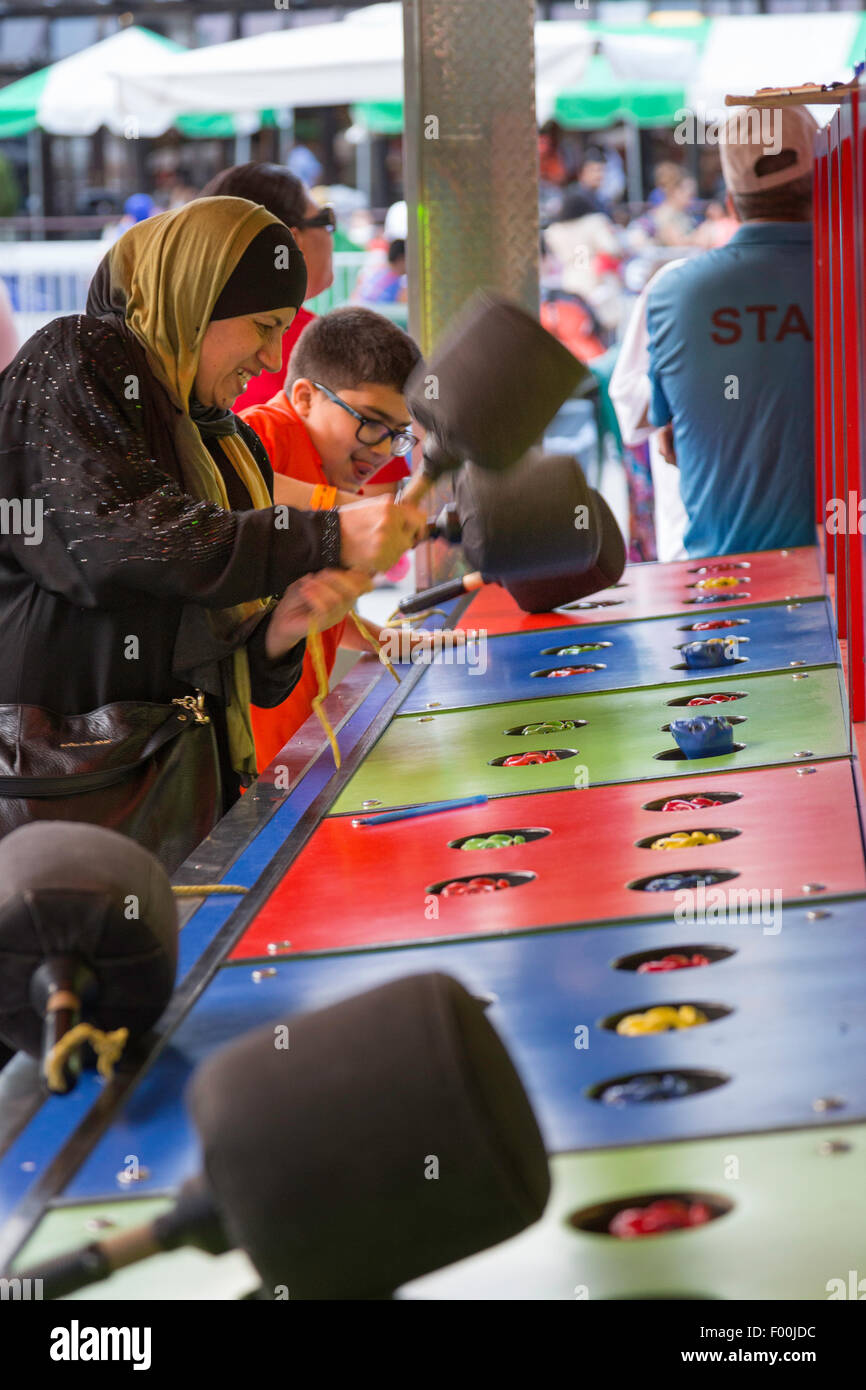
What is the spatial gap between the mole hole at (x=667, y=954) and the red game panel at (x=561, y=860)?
0.08 m

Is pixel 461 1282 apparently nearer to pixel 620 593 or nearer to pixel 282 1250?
pixel 282 1250

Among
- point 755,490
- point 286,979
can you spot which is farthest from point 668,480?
point 286,979

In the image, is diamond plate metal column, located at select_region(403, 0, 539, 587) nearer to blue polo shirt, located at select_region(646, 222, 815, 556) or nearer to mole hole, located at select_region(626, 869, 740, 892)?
blue polo shirt, located at select_region(646, 222, 815, 556)

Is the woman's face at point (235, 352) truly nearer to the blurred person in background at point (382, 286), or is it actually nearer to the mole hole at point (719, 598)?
the mole hole at point (719, 598)

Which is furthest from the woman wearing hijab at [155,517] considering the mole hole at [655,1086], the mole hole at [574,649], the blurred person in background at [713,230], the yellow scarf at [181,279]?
the blurred person in background at [713,230]

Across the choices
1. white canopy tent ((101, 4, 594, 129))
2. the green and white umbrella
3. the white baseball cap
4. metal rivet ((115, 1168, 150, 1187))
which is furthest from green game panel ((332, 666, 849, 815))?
the green and white umbrella

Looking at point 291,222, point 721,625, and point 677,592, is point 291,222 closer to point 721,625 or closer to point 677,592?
point 677,592

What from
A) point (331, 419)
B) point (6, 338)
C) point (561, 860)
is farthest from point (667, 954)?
point (6, 338)

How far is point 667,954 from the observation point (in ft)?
4.84

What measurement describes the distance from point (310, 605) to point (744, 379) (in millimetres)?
1731

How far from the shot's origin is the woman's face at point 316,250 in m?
3.74

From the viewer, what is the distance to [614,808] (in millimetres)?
1932

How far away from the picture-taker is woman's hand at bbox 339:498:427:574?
6.67 feet

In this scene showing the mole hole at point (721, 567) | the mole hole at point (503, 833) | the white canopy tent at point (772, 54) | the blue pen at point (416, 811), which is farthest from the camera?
the white canopy tent at point (772, 54)
